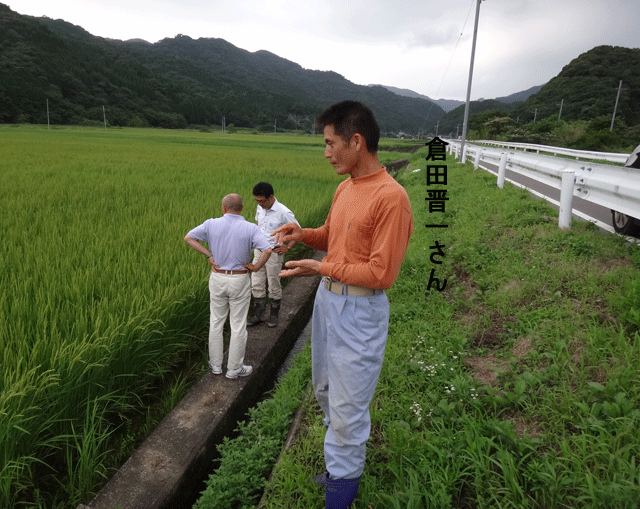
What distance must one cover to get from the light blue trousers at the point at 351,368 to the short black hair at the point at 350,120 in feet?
2.29

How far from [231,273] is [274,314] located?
1239mm

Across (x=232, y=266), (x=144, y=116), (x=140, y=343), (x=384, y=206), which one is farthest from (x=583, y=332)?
(x=144, y=116)

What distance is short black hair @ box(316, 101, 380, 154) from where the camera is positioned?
1.57 m

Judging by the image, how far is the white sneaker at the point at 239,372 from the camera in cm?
299

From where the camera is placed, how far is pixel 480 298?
3680 millimetres

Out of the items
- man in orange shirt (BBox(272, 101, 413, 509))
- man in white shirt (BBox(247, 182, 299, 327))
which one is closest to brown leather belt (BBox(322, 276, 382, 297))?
man in orange shirt (BBox(272, 101, 413, 509))

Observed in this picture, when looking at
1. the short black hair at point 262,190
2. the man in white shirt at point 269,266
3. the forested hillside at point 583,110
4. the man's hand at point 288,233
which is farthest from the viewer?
the forested hillside at point 583,110

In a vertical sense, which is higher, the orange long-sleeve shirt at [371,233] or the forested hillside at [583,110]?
the forested hillside at [583,110]

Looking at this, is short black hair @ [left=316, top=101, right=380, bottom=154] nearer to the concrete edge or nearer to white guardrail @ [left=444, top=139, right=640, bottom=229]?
the concrete edge

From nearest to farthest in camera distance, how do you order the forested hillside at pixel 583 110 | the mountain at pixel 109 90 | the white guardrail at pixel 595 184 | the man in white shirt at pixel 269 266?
1. the white guardrail at pixel 595 184
2. the man in white shirt at pixel 269 266
3. the forested hillside at pixel 583 110
4. the mountain at pixel 109 90

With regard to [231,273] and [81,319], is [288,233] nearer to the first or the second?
[231,273]

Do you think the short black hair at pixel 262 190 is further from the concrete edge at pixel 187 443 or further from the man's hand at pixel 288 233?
the man's hand at pixel 288 233

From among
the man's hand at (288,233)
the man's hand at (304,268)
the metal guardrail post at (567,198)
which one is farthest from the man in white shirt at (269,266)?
the metal guardrail post at (567,198)

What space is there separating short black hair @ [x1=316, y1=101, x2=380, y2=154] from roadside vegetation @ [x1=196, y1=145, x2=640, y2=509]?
5.41 ft
